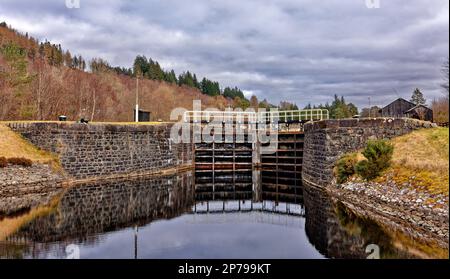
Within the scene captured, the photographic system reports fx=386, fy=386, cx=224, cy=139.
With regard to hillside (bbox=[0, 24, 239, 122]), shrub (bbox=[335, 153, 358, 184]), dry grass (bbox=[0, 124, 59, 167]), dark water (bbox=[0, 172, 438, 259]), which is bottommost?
dark water (bbox=[0, 172, 438, 259])

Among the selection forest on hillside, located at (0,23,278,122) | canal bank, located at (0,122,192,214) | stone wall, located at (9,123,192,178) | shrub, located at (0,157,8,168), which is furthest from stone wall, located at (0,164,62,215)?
forest on hillside, located at (0,23,278,122)

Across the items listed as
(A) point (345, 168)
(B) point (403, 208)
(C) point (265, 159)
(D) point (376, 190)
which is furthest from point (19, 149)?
(B) point (403, 208)

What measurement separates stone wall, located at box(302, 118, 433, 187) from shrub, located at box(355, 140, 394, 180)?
2.74 meters

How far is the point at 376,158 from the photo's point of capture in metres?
14.9

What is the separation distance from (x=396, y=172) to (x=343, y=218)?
9.92 ft

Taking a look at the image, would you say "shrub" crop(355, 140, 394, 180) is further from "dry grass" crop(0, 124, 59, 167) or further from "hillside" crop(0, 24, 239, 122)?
"hillside" crop(0, 24, 239, 122)

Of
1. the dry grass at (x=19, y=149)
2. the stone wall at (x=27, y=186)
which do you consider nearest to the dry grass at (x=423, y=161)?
the stone wall at (x=27, y=186)

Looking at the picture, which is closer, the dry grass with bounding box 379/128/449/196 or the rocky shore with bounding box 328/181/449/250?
the rocky shore with bounding box 328/181/449/250

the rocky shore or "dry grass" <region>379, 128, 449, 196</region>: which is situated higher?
"dry grass" <region>379, 128, 449, 196</region>

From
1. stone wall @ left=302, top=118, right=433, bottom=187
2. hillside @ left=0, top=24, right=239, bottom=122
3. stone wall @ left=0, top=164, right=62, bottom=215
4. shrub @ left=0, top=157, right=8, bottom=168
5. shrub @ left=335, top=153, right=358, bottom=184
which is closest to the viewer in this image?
stone wall @ left=0, top=164, right=62, bottom=215

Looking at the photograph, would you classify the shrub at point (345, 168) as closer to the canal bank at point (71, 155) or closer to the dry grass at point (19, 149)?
the canal bank at point (71, 155)

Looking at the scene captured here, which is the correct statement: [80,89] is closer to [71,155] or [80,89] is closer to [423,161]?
[71,155]

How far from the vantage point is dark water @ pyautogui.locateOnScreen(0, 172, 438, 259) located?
9.93 meters
